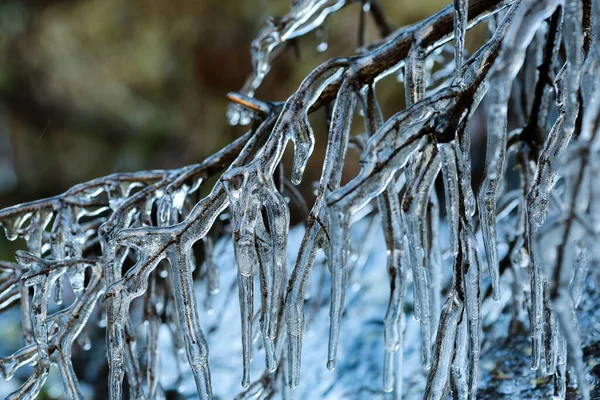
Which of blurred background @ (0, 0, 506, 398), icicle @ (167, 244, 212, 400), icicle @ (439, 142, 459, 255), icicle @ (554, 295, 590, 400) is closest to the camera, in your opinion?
icicle @ (554, 295, 590, 400)

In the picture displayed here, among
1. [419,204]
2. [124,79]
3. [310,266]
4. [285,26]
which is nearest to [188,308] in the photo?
[310,266]

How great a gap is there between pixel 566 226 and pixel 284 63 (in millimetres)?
3490

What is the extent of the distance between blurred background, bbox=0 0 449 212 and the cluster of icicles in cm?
276

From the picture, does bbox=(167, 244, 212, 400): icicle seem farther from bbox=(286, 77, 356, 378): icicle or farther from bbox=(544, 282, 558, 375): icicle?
bbox=(544, 282, 558, 375): icicle

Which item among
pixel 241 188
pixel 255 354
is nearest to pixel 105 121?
pixel 255 354

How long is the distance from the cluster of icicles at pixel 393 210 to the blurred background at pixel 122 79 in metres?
2.76

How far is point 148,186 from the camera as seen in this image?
1.03m

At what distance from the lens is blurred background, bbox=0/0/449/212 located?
12.8 ft

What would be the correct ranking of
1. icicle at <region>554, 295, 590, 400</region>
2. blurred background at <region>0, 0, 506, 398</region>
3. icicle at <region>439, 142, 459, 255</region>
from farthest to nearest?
blurred background at <region>0, 0, 506, 398</region>, icicle at <region>439, 142, 459, 255</region>, icicle at <region>554, 295, 590, 400</region>

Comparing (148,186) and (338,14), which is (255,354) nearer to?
(148,186)

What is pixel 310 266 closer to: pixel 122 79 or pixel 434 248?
pixel 434 248

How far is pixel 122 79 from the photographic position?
12.9 feet

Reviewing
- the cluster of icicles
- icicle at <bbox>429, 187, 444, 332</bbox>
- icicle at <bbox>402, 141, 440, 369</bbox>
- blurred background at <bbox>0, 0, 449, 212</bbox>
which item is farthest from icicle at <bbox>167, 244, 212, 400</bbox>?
blurred background at <bbox>0, 0, 449, 212</bbox>

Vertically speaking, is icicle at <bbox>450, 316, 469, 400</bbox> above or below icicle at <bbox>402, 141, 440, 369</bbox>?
below
